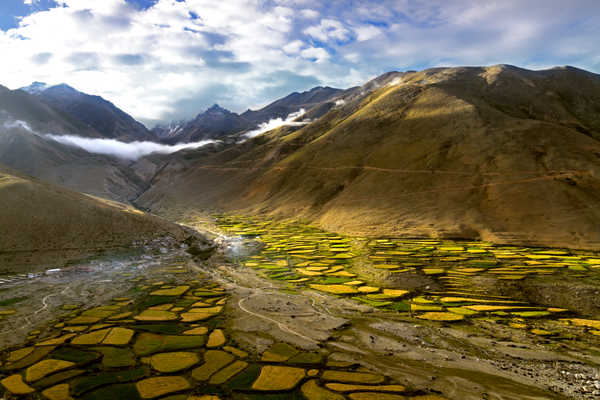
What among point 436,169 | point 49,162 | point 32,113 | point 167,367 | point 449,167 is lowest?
point 167,367

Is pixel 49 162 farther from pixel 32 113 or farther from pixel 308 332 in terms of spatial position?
pixel 308 332

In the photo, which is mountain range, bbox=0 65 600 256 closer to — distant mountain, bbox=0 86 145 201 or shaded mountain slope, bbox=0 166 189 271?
distant mountain, bbox=0 86 145 201

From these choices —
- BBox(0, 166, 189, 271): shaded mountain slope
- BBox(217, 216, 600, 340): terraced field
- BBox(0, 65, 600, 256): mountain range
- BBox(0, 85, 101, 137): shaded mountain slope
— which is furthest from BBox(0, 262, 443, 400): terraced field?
BBox(0, 85, 101, 137): shaded mountain slope

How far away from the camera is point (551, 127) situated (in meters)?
36.9

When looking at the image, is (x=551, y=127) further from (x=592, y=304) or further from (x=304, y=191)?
(x=592, y=304)

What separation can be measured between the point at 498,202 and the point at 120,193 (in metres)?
83.6

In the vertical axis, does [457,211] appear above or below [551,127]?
below

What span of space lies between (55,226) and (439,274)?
24.6 m

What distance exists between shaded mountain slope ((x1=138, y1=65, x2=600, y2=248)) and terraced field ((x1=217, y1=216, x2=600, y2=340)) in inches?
A: 193

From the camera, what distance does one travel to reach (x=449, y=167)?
1459 inches

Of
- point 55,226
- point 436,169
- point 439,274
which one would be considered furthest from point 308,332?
point 436,169

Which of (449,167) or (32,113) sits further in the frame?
(32,113)

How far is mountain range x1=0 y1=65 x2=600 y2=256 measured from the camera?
89.7 ft

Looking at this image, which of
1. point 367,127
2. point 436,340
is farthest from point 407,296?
point 367,127
